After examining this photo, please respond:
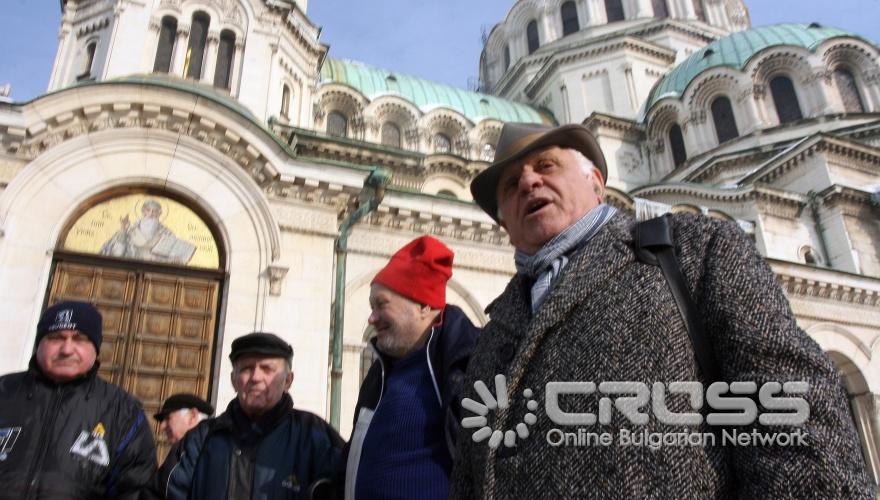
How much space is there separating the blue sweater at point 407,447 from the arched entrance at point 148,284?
19.1 feet

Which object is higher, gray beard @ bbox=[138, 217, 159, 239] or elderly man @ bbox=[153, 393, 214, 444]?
gray beard @ bbox=[138, 217, 159, 239]

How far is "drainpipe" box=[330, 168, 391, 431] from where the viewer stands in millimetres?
8859

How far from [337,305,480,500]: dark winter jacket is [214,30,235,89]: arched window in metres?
14.1

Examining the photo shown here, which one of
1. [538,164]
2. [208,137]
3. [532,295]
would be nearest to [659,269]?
[532,295]

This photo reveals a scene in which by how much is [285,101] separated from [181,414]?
12.9 meters

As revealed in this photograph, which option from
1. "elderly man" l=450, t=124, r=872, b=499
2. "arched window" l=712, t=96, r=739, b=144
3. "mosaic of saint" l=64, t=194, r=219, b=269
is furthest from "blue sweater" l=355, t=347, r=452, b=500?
"arched window" l=712, t=96, r=739, b=144

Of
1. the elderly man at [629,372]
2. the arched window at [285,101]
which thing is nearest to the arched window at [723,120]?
the arched window at [285,101]

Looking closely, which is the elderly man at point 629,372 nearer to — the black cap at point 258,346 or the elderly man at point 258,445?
→ the elderly man at point 258,445

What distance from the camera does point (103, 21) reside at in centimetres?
1533

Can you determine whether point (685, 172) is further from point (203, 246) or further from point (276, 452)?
point (276, 452)

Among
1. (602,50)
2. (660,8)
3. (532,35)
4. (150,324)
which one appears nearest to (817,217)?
(602,50)

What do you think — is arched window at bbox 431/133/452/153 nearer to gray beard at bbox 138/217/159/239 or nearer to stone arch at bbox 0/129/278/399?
stone arch at bbox 0/129/278/399

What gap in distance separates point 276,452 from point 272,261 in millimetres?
5516

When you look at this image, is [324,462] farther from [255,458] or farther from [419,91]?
[419,91]
